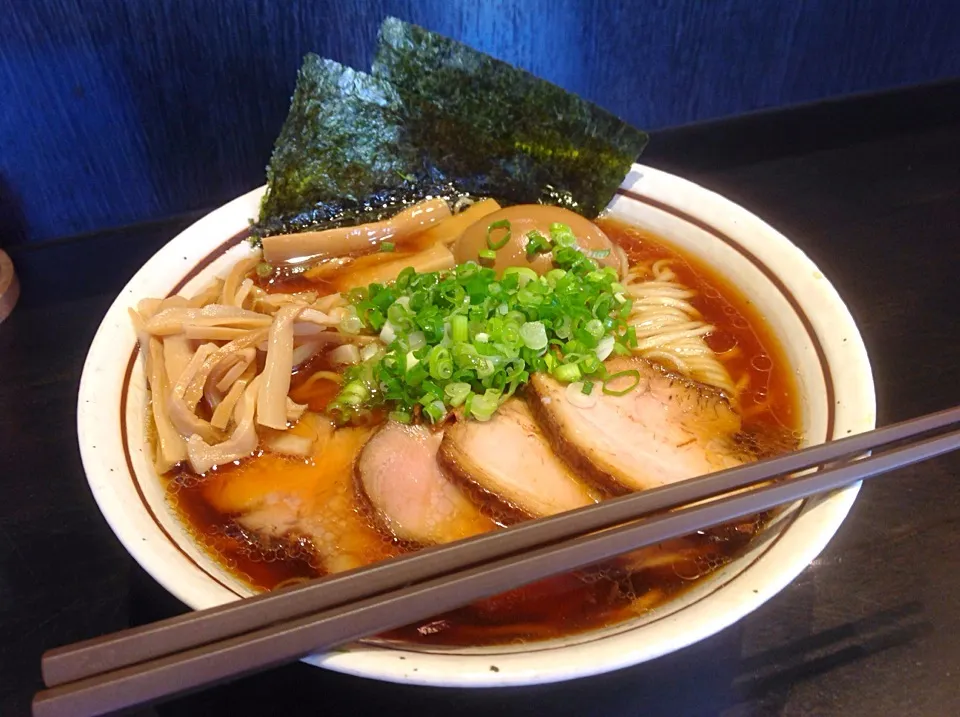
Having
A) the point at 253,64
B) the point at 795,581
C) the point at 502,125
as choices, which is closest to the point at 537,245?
the point at 502,125

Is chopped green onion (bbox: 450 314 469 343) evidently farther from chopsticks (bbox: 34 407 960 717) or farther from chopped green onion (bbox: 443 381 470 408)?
chopsticks (bbox: 34 407 960 717)

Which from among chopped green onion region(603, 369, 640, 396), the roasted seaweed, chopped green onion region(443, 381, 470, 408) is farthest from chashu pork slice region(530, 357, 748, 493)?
the roasted seaweed

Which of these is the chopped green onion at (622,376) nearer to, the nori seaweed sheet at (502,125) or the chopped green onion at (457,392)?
the chopped green onion at (457,392)

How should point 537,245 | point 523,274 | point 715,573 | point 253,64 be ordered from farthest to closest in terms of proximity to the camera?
1. point 253,64
2. point 537,245
3. point 523,274
4. point 715,573

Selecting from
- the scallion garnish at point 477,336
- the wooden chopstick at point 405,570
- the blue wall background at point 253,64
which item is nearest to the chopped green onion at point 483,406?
the scallion garnish at point 477,336

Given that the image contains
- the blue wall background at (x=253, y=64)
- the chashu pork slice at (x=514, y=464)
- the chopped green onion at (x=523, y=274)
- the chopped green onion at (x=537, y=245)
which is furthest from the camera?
the blue wall background at (x=253, y=64)

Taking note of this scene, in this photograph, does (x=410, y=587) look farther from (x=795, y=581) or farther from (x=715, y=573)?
(x=795, y=581)

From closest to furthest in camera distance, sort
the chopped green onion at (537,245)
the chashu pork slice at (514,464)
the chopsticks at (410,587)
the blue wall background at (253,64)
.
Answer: the chopsticks at (410,587) → the chashu pork slice at (514,464) → the chopped green onion at (537,245) → the blue wall background at (253,64)
